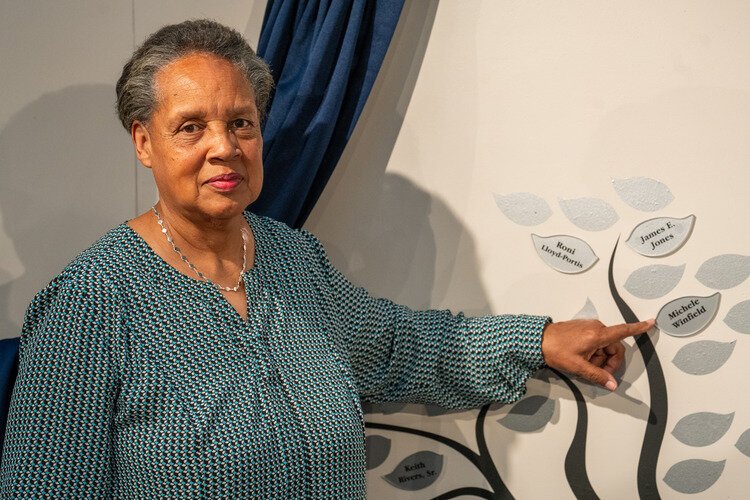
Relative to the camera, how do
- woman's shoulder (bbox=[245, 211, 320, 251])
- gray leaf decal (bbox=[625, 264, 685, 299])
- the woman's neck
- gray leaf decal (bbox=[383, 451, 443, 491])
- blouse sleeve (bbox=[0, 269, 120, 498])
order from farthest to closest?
gray leaf decal (bbox=[383, 451, 443, 491]) < gray leaf decal (bbox=[625, 264, 685, 299]) < woman's shoulder (bbox=[245, 211, 320, 251]) < the woman's neck < blouse sleeve (bbox=[0, 269, 120, 498])

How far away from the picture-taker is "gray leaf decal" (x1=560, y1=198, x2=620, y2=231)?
2.26 m

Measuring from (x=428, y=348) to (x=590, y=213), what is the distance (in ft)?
1.77

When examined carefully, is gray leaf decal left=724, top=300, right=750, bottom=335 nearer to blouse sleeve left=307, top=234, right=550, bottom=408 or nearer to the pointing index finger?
the pointing index finger

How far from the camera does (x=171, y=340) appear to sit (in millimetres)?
1829

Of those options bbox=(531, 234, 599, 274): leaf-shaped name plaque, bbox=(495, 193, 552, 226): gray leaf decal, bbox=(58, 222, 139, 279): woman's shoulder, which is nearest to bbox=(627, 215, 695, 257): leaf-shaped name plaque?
bbox=(531, 234, 599, 274): leaf-shaped name plaque

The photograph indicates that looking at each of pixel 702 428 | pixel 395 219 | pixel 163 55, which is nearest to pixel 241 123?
pixel 163 55

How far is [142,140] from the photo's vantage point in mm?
1897

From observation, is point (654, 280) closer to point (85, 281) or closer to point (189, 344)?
point (189, 344)

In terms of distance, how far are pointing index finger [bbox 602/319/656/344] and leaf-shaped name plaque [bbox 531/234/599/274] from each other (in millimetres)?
183

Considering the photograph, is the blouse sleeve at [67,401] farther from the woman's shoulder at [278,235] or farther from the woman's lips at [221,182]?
the woman's shoulder at [278,235]

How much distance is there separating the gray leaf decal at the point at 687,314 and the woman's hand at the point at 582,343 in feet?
0.16

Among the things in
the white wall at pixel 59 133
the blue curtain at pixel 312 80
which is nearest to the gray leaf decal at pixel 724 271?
the blue curtain at pixel 312 80

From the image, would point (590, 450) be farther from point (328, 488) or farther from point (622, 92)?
point (622, 92)

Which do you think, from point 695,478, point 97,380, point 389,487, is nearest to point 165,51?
point 97,380
